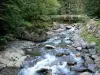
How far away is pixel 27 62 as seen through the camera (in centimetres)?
900

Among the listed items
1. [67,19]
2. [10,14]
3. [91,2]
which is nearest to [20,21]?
[10,14]

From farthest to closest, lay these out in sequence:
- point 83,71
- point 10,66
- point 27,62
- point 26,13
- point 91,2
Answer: point 91,2, point 26,13, point 27,62, point 10,66, point 83,71

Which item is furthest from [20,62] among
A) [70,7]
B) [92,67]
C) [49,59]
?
[70,7]

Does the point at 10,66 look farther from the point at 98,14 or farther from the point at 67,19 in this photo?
the point at 67,19

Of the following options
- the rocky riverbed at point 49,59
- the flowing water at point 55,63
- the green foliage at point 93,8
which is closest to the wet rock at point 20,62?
the rocky riverbed at point 49,59

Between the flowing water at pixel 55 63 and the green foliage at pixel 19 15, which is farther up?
the green foliage at pixel 19 15

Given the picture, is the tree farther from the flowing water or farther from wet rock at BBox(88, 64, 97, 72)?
wet rock at BBox(88, 64, 97, 72)

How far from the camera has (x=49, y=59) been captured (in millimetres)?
9469

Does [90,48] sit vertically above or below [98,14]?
below

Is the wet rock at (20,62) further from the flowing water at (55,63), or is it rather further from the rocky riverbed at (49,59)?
the flowing water at (55,63)

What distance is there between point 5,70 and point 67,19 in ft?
69.9

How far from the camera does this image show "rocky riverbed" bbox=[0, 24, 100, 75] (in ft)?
26.0

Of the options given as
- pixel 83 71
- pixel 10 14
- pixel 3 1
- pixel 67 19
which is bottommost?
pixel 67 19

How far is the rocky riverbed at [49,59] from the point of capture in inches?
312
